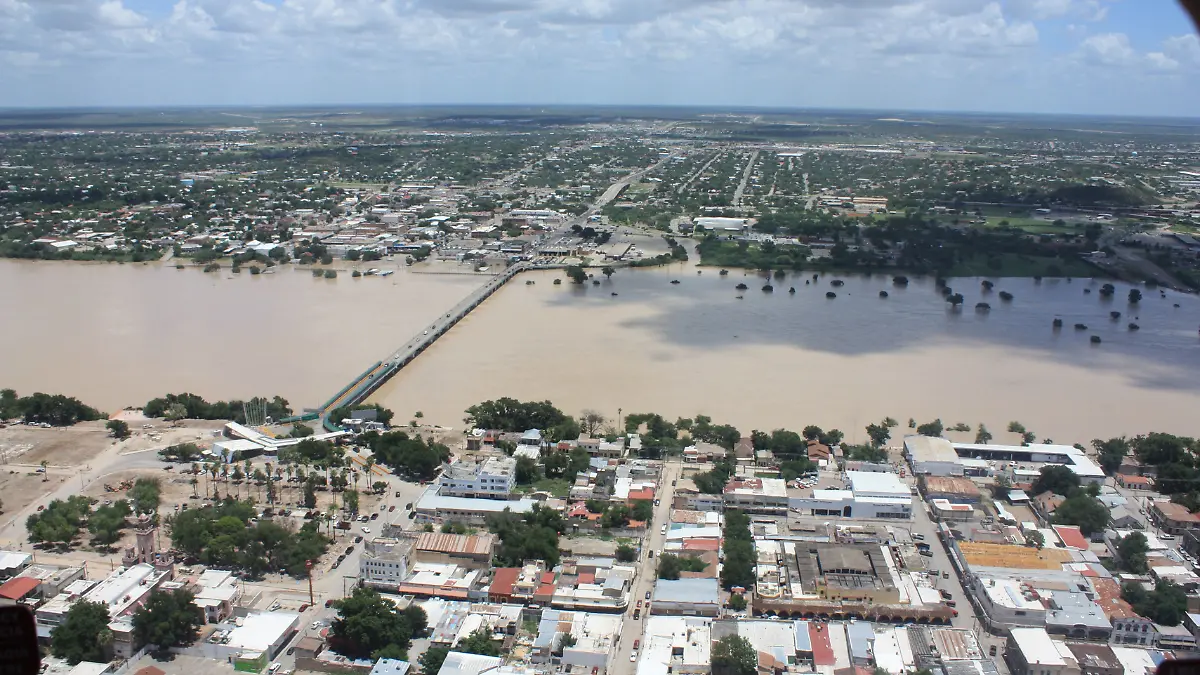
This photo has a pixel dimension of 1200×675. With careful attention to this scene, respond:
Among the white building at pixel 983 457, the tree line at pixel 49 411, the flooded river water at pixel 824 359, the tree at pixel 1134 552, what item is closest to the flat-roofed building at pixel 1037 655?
the tree at pixel 1134 552

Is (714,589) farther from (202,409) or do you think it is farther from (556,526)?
(202,409)

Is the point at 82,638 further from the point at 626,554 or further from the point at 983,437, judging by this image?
the point at 983,437

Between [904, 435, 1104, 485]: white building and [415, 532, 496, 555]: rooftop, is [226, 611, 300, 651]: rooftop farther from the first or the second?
[904, 435, 1104, 485]: white building

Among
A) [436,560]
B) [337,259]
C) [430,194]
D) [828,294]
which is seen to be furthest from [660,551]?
[430,194]

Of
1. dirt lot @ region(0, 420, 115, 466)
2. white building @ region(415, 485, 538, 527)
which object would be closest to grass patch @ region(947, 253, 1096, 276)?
white building @ region(415, 485, 538, 527)

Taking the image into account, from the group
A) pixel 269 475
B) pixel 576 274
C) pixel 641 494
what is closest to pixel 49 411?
pixel 269 475
